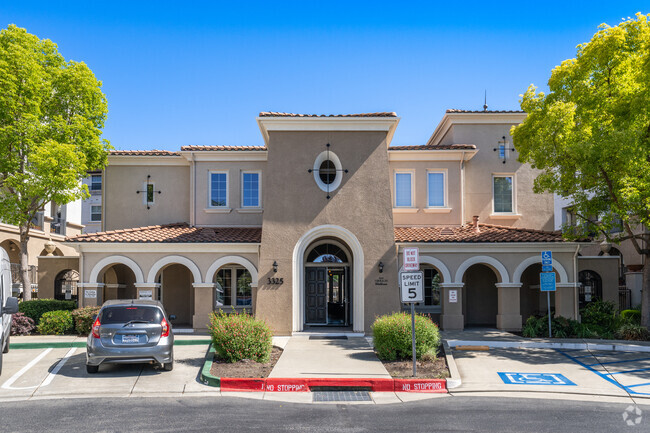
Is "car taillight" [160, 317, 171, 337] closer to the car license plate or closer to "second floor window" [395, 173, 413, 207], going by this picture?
the car license plate

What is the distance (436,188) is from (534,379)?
1123 cm

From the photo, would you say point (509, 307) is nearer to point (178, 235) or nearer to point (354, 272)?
point (354, 272)

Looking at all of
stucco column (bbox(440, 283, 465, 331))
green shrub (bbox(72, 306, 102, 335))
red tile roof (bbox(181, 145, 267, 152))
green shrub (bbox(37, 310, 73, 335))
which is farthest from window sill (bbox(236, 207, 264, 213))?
stucco column (bbox(440, 283, 465, 331))

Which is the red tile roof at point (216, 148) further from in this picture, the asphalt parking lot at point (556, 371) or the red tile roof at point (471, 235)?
the asphalt parking lot at point (556, 371)

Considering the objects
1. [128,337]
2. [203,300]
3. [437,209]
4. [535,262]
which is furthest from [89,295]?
[535,262]

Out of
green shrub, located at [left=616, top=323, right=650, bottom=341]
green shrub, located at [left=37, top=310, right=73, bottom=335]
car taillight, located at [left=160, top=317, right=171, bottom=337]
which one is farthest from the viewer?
green shrub, located at [left=37, top=310, right=73, bottom=335]

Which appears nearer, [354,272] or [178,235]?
[354,272]

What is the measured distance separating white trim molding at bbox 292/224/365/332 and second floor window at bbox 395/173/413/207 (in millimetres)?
4141

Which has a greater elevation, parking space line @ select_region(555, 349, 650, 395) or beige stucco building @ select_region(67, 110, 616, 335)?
beige stucco building @ select_region(67, 110, 616, 335)

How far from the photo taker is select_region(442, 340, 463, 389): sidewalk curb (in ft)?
37.5

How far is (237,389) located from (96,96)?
44.9 ft

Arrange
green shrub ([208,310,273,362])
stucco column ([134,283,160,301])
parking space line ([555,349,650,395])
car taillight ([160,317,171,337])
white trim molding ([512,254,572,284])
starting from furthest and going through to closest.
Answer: white trim molding ([512,254,572,284]), stucco column ([134,283,160,301]), green shrub ([208,310,273,362]), car taillight ([160,317,171,337]), parking space line ([555,349,650,395])

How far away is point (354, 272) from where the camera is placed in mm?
18734

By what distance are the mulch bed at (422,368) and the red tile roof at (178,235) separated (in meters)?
7.65
